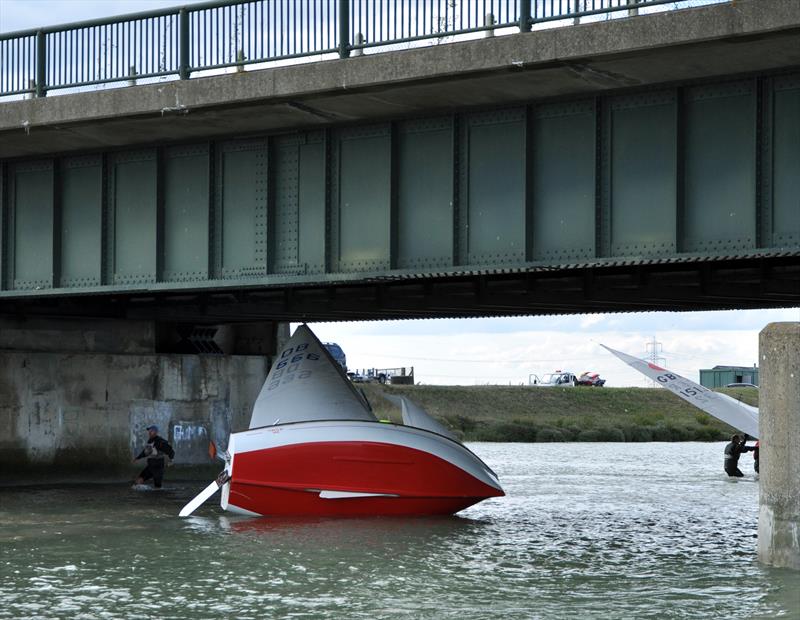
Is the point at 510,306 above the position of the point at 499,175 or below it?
below

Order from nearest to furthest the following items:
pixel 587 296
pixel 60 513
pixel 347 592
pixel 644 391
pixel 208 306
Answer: pixel 347 592, pixel 587 296, pixel 60 513, pixel 208 306, pixel 644 391

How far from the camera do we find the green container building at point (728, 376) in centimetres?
11444

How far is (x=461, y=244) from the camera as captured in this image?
21.7 m

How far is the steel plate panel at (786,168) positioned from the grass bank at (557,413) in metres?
48.8

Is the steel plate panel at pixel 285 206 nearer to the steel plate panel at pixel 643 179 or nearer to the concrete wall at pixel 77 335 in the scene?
the steel plate panel at pixel 643 179

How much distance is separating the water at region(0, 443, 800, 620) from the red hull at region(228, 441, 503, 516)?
58 cm

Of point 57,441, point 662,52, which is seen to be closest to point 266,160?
point 662,52

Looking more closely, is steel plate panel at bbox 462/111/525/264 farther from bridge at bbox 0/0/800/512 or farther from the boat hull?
the boat hull

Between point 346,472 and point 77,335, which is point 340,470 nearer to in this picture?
point 346,472

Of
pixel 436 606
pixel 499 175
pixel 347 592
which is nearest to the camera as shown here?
pixel 436 606

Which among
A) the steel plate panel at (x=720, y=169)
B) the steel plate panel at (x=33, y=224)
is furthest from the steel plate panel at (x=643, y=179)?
the steel plate panel at (x=33, y=224)

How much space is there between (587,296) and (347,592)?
392 inches

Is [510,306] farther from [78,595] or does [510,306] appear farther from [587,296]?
[78,595]

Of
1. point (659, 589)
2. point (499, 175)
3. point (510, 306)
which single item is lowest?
point (659, 589)
